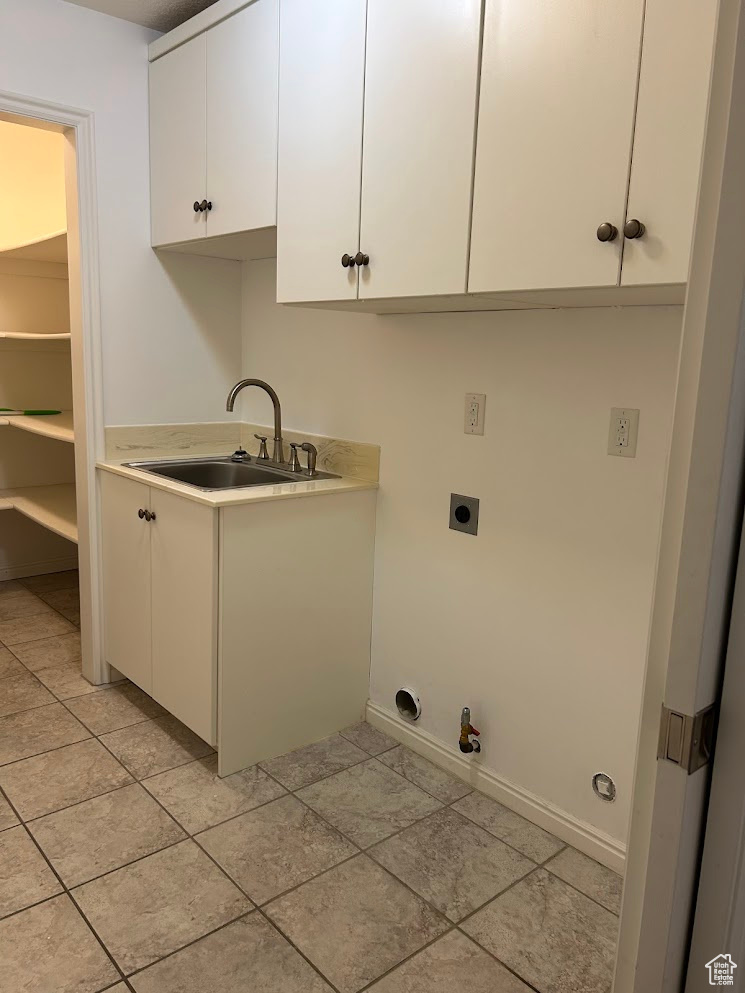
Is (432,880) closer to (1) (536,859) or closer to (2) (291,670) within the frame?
(1) (536,859)

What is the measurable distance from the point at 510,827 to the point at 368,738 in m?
0.63

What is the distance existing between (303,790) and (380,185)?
175cm

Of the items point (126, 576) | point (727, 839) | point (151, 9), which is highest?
point (151, 9)

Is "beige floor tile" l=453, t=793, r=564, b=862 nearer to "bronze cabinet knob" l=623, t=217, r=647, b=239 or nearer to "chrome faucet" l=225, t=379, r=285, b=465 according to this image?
"chrome faucet" l=225, t=379, r=285, b=465

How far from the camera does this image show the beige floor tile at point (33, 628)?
11.1 ft

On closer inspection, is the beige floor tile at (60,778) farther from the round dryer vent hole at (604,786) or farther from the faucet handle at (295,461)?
the round dryer vent hole at (604,786)

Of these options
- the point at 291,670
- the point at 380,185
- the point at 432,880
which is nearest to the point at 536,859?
the point at 432,880

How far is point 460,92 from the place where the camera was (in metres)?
1.72

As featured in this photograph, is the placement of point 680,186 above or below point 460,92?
below

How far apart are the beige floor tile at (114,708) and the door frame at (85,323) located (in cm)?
11

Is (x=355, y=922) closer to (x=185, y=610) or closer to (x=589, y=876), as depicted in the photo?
(x=589, y=876)

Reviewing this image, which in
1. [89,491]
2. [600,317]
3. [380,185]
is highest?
[380,185]

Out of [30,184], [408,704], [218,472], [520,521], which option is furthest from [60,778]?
[30,184]

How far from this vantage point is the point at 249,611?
2.32m
